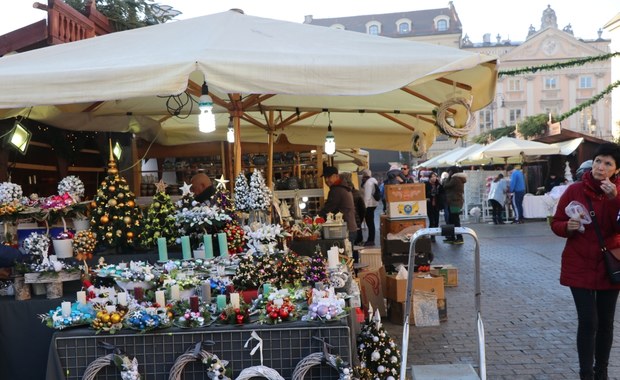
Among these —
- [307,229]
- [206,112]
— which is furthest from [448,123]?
[206,112]

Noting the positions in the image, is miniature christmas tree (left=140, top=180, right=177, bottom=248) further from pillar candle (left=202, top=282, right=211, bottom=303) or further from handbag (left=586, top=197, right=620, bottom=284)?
handbag (left=586, top=197, right=620, bottom=284)

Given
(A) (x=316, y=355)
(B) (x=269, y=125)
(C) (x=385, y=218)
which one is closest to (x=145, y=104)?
(B) (x=269, y=125)

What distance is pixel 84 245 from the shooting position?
15.9ft

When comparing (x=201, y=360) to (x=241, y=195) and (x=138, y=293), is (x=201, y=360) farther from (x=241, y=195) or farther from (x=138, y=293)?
(x=241, y=195)

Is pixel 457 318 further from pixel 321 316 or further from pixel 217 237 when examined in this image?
pixel 321 316

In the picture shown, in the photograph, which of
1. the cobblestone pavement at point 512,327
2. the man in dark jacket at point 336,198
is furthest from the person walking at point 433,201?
the man in dark jacket at point 336,198

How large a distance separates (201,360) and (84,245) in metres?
2.01

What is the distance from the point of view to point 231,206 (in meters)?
5.59

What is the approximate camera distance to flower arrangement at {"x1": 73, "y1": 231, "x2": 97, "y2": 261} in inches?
190

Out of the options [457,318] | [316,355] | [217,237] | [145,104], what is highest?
[145,104]

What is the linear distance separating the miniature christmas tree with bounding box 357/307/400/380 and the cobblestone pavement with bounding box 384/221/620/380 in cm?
132

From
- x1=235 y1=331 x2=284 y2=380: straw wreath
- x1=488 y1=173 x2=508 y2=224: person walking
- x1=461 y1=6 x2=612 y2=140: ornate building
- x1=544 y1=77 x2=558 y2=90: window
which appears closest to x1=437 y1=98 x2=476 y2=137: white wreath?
x1=235 y1=331 x2=284 y2=380: straw wreath

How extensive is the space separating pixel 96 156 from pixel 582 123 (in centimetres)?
5888

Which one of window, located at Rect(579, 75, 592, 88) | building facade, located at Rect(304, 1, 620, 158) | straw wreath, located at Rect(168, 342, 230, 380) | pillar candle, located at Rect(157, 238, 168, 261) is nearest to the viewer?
straw wreath, located at Rect(168, 342, 230, 380)
